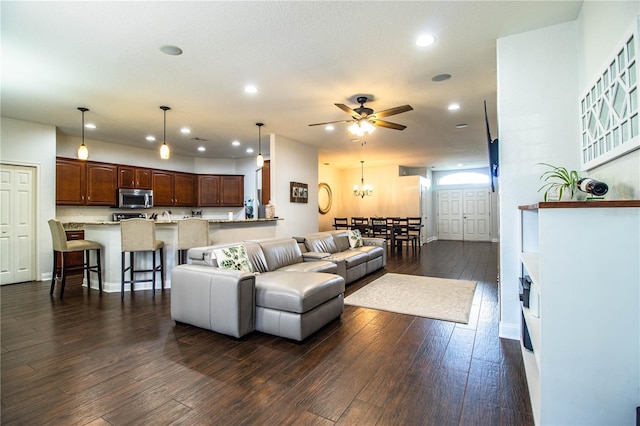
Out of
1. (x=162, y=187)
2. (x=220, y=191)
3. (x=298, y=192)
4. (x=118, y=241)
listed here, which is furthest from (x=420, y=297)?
(x=162, y=187)

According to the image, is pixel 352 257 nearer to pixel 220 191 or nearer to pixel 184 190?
pixel 220 191

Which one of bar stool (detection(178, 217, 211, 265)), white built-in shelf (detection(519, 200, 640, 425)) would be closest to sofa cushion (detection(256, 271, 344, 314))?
white built-in shelf (detection(519, 200, 640, 425))

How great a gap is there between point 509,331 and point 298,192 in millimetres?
5001

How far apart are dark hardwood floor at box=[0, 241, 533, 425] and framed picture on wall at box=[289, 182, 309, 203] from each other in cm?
382

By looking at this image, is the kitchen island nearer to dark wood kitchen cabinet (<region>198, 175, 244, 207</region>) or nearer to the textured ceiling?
the textured ceiling

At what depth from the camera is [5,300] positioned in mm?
4215

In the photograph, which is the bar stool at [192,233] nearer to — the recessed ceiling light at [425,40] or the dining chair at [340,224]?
the recessed ceiling light at [425,40]

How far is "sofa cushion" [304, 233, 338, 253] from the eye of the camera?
5157 millimetres

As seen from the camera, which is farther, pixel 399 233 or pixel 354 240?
pixel 399 233

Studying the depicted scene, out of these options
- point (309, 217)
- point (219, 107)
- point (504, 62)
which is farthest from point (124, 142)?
point (504, 62)

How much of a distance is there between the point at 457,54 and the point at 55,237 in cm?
601

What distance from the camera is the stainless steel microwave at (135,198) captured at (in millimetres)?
6957

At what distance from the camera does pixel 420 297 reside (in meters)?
4.20

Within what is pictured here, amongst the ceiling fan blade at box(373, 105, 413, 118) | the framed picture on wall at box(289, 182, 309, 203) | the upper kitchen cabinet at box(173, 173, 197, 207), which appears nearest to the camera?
the ceiling fan blade at box(373, 105, 413, 118)
